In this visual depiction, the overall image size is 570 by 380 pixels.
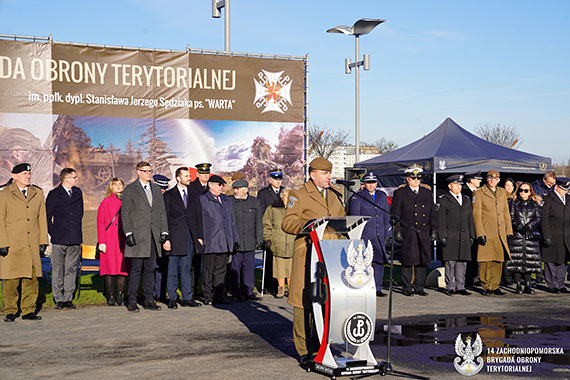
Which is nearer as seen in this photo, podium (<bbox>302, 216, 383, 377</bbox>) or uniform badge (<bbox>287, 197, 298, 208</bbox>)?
podium (<bbox>302, 216, 383, 377</bbox>)

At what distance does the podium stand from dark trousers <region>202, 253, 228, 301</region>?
5.67 m

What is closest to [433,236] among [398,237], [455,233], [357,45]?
[455,233]

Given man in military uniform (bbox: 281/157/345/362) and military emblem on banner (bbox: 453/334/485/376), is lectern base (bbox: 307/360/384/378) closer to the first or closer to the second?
man in military uniform (bbox: 281/157/345/362)

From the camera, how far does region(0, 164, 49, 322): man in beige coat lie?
11.1 m

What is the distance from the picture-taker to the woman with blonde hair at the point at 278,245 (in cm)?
1388

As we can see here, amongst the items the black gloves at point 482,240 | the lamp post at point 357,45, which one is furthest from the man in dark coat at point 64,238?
the lamp post at point 357,45

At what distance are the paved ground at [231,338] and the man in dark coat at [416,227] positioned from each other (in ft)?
2.56

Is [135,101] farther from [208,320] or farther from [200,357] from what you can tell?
[200,357]

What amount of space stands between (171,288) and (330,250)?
5.84 metres

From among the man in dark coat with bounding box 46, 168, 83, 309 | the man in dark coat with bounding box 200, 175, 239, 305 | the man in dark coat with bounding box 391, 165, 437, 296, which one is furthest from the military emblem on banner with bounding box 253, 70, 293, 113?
the man in dark coat with bounding box 46, 168, 83, 309

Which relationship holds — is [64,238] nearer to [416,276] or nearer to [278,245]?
[278,245]

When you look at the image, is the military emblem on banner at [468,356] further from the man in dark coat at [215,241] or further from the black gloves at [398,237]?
the man in dark coat at [215,241]

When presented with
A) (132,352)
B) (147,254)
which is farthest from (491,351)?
(147,254)

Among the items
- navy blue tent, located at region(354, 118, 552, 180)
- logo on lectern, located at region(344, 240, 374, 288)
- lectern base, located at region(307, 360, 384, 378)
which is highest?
navy blue tent, located at region(354, 118, 552, 180)
